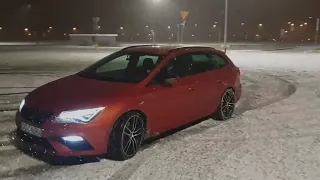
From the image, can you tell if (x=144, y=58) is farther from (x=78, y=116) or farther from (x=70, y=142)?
(x=70, y=142)

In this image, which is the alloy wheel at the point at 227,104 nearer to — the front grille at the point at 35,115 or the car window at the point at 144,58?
the car window at the point at 144,58

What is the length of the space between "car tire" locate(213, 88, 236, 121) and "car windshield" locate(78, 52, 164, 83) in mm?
1923

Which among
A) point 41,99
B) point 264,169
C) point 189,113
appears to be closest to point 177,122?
point 189,113

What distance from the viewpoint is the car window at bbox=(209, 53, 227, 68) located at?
762 centimetres

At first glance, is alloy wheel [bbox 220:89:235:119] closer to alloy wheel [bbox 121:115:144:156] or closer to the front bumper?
alloy wheel [bbox 121:115:144:156]

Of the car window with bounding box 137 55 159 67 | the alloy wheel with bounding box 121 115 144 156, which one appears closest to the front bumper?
the alloy wheel with bounding box 121 115 144 156

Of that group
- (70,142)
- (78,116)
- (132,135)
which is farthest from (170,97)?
→ (70,142)

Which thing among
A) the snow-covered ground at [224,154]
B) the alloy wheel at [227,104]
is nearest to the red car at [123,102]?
the alloy wheel at [227,104]

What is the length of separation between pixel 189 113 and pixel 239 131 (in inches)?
39.4

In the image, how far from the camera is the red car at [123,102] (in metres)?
4.95

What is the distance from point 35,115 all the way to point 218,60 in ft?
12.9

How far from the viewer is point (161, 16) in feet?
303

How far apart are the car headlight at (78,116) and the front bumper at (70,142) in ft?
0.21

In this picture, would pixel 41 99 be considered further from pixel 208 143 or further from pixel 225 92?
pixel 225 92
